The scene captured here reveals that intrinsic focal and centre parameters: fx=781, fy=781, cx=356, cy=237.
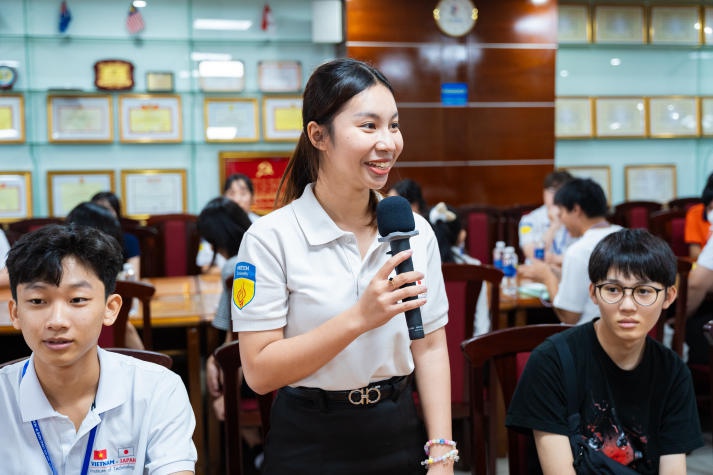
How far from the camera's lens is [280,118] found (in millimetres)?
6609

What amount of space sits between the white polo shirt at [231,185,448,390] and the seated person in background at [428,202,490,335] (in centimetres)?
157

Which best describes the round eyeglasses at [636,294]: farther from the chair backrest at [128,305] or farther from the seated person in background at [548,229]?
the seated person in background at [548,229]

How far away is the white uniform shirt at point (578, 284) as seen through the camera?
2928 mm

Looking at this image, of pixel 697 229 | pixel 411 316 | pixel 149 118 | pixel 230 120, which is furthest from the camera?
pixel 230 120

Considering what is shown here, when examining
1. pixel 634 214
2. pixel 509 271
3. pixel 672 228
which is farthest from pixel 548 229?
pixel 634 214

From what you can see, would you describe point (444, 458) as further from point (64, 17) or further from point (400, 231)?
point (64, 17)

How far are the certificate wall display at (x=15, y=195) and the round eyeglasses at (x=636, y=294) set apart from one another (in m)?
5.45

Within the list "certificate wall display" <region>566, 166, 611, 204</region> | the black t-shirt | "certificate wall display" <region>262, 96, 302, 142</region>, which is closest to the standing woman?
the black t-shirt

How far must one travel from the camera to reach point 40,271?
1.40 m

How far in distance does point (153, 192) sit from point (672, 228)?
3997mm

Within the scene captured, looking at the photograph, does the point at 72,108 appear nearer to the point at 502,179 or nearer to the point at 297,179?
the point at 502,179

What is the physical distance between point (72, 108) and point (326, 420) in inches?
216

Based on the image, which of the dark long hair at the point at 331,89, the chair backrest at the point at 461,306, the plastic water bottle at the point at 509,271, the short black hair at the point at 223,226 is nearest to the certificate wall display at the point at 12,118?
the short black hair at the point at 223,226

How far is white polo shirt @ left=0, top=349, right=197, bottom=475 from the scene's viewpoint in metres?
1.38
